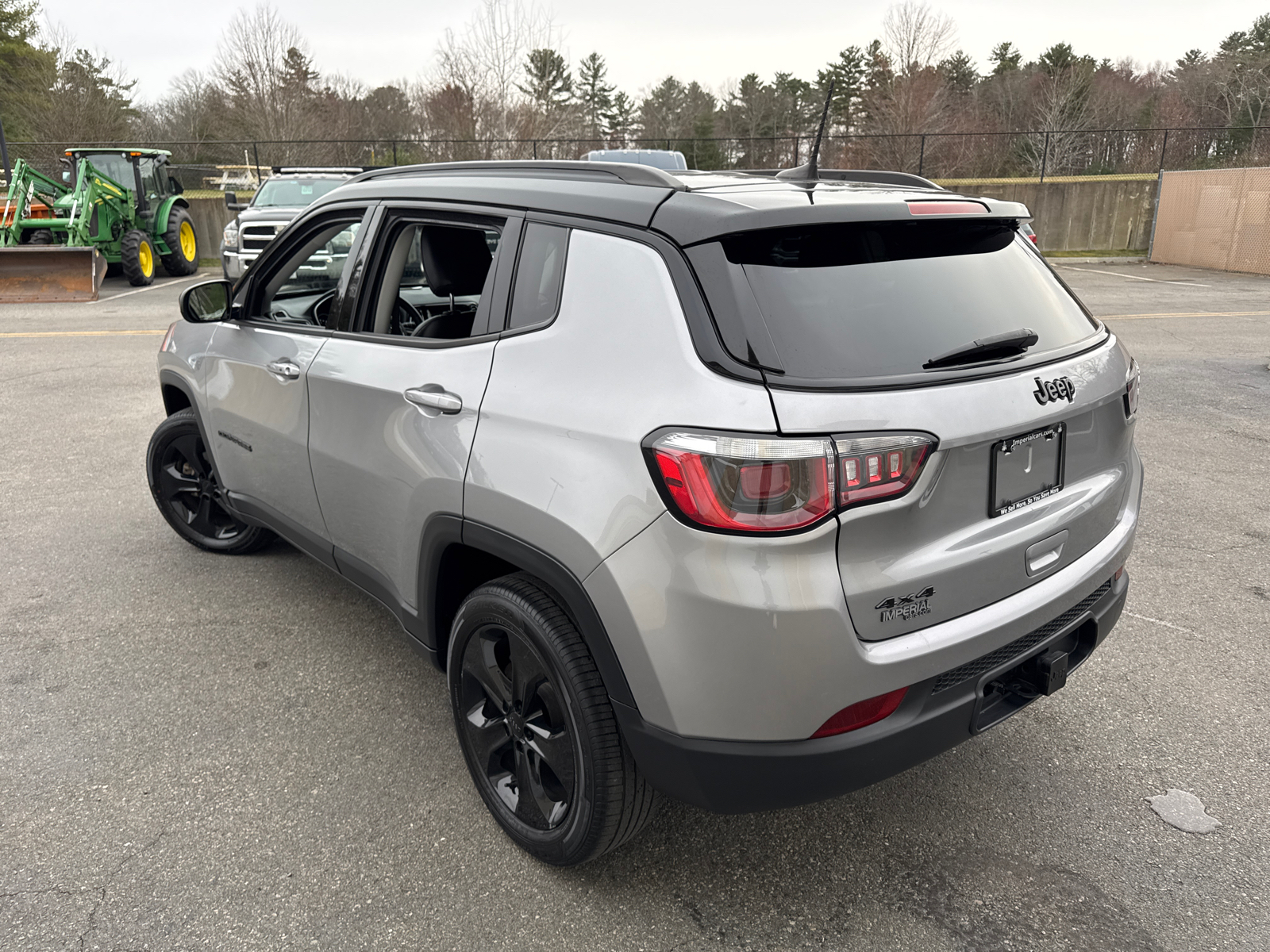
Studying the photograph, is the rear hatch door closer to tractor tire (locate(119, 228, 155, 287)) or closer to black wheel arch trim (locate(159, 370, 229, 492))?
black wheel arch trim (locate(159, 370, 229, 492))

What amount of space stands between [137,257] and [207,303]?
49.0 feet

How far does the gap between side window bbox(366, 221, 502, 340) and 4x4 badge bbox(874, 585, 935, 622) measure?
5.05 ft

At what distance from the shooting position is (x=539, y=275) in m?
2.29

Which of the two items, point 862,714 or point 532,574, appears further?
point 532,574

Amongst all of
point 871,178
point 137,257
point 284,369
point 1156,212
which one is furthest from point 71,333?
point 1156,212

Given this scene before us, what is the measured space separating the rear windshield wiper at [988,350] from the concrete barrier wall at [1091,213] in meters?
24.4

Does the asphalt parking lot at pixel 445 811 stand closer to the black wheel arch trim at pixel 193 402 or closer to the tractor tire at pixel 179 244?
the black wheel arch trim at pixel 193 402

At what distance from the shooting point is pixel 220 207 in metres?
23.3

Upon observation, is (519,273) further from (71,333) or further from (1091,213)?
(1091,213)

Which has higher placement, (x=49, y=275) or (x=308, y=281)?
(x=308, y=281)

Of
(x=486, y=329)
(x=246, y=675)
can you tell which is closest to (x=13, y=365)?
(x=246, y=675)

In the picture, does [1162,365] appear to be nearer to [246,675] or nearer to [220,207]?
[246,675]

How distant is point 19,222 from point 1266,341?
19188mm

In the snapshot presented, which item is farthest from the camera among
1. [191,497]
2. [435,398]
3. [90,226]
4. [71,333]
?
[90,226]
